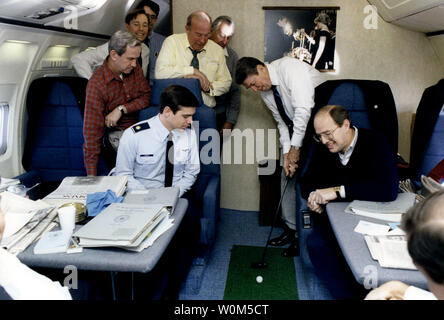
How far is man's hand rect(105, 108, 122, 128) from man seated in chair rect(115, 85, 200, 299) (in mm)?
275

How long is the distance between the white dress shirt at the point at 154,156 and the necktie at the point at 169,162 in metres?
0.03

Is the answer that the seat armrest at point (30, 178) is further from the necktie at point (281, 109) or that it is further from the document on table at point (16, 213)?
the necktie at point (281, 109)

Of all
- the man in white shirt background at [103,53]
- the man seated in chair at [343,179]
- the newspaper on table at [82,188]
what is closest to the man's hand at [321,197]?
the man seated in chair at [343,179]

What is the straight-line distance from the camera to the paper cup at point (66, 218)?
73.1 inches

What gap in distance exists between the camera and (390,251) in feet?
5.42

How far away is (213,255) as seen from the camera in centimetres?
339

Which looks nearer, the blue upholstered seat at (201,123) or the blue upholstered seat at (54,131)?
the blue upholstered seat at (201,123)

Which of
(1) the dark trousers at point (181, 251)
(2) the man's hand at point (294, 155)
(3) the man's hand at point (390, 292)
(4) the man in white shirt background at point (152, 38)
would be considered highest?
(4) the man in white shirt background at point (152, 38)

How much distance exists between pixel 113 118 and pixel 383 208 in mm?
2178

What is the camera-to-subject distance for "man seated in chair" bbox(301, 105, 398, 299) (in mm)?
2332

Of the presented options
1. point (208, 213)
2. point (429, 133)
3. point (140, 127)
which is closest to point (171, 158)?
point (140, 127)

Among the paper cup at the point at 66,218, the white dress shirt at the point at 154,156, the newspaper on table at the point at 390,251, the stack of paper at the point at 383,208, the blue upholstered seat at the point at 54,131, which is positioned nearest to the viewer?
the newspaper on table at the point at 390,251

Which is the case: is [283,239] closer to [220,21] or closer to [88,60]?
[220,21]
